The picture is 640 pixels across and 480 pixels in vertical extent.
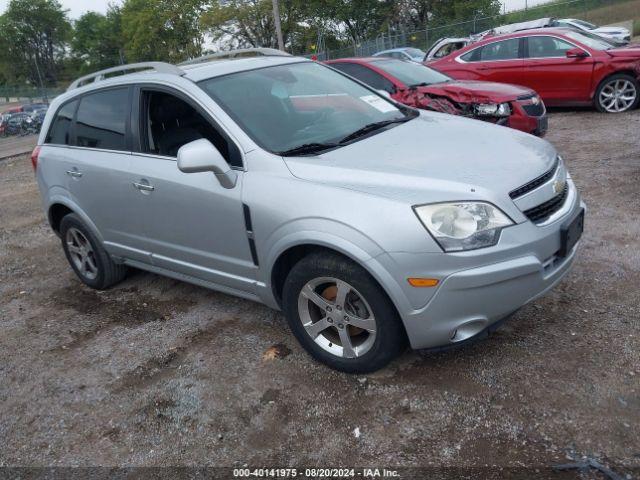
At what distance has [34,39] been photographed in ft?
284

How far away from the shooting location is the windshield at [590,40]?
32.4ft

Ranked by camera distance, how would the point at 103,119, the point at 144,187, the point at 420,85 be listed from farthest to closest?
the point at 420,85, the point at 103,119, the point at 144,187

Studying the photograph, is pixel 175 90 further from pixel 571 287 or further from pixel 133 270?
pixel 571 287

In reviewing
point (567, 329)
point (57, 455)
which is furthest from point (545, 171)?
point (57, 455)

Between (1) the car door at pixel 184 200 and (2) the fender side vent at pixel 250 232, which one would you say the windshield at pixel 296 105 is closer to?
(1) the car door at pixel 184 200

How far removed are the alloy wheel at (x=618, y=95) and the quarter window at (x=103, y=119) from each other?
8604 mm

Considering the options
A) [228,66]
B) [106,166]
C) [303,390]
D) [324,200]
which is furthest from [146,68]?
[303,390]

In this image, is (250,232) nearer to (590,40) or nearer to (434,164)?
(434,164)

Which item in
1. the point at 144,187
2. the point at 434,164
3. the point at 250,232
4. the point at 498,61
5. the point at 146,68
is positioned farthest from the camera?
the point at 498,61

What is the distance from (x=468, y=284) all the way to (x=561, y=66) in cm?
875

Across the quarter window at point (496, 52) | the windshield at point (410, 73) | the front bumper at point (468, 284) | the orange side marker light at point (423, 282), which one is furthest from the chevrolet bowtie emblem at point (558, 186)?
the quarter window at point (496, 52)

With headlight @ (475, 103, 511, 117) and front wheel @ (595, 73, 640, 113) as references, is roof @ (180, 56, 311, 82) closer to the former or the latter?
headlight @ (475, 103, 511, 117)

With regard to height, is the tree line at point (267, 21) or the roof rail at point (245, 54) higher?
the tree line at point (267, 21)

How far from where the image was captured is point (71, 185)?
4.58m
